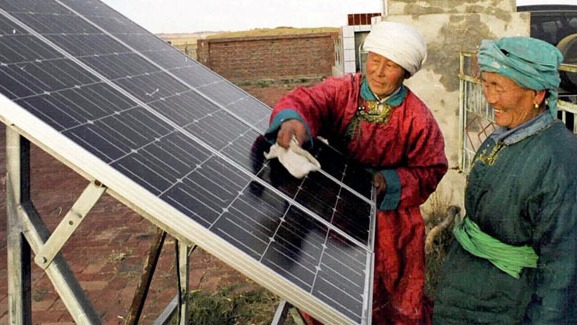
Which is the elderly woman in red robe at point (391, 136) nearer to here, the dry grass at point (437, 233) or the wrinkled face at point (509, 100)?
the wrinkled face at point (509, 100)

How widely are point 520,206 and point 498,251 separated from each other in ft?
0.83

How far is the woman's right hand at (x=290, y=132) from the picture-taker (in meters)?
2.39

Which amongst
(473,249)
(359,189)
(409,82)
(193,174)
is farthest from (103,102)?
(409,82)

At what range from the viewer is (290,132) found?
2.43 meters

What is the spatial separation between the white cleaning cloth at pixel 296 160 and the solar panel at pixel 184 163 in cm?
8

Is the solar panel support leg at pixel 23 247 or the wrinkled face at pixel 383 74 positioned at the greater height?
the wrinkled face at pixel 383 74

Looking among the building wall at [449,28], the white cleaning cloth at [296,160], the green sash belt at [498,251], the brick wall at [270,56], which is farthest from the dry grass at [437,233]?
the brick wall at [270,56]

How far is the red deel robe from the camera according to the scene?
2.98m

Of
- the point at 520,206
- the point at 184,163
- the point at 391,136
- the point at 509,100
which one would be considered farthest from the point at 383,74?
the point at 184,163

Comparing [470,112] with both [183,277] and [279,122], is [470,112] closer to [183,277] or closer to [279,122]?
[279,122]

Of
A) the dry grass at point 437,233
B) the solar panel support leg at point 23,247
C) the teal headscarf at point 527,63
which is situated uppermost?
the teal headscarf at point 527,63

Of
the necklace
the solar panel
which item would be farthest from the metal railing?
the solar panel

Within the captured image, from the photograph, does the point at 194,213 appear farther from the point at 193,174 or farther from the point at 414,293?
the point at 414,293

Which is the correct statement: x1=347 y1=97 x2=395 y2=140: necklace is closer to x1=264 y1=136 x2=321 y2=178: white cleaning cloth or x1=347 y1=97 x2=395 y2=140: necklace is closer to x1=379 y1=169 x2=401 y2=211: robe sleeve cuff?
x1=379 y1=169 x2=401 y2=211: robe sleeve cuff
